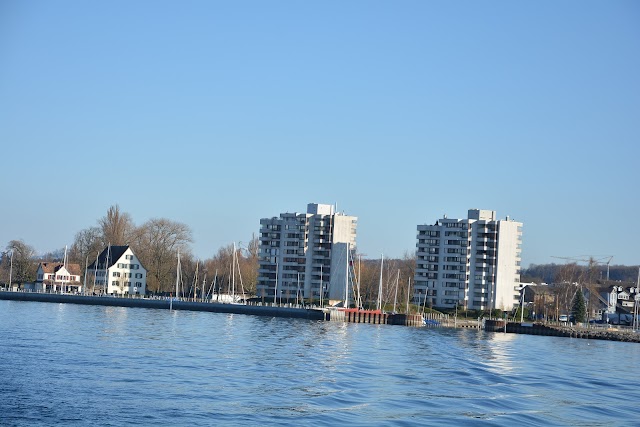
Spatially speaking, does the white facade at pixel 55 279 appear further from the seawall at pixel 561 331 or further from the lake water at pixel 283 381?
the lake water at pixel 283 381

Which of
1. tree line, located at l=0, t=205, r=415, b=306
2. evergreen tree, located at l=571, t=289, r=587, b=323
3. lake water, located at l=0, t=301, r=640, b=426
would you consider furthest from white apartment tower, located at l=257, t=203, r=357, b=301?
lake water, located at l=0, t=301, r=640, b=426

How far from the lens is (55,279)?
6678 inches

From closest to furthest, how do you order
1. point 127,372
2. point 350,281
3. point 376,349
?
point 127,372 < point 376,349 < point 350,281

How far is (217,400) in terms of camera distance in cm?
3869

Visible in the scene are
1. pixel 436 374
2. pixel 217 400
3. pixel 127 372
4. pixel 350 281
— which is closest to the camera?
pixel 217 400

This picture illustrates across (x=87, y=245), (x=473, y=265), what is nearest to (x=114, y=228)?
(x=87, y=245)

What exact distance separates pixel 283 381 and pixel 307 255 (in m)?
121

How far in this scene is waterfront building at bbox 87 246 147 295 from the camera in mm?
163000

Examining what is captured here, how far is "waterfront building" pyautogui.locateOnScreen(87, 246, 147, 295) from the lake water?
82.6 meters

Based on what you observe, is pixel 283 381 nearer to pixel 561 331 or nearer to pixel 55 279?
pixel 561 331

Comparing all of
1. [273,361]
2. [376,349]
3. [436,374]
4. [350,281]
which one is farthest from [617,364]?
[350,281]

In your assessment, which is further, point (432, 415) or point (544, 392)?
point (544, 392)

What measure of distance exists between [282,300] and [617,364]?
304ft

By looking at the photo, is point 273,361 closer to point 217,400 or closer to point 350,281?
point 217,400
